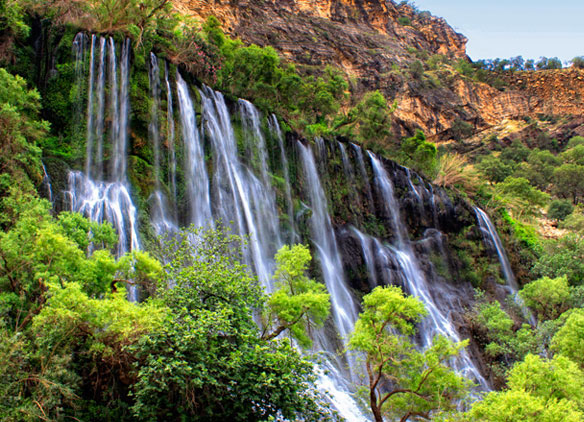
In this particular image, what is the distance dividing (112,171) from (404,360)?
1199 cm

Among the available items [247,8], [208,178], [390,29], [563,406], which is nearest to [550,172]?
[390,29]

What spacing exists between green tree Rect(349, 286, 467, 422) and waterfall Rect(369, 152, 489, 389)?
328 inches

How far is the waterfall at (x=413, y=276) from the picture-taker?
21.3 m

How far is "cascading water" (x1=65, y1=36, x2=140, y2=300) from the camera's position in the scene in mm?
14445

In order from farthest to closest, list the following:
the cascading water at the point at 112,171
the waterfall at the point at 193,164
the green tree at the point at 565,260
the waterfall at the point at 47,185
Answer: the green tree at the point at 565,260
the waterfall at the point at 193,164
the cascading water at the point at 112,171
the waterfall at the point at 47,185

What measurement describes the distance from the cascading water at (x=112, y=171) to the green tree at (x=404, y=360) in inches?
267

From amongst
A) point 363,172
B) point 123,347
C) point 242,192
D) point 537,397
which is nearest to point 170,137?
point 242,192

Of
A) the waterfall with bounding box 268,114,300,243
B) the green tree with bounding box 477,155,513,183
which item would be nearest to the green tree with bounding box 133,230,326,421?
the waterfall with bounding box 268,114,300,243

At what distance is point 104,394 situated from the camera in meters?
8.33

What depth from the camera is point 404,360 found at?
36.6 ft

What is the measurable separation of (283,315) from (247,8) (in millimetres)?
47181

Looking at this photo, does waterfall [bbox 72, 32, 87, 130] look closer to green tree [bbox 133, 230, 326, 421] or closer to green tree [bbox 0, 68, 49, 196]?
green tree [bbox 0, 68, 49, 196]

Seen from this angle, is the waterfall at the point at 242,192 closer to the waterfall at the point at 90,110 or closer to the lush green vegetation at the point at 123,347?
the waterfall at the point at 90,110

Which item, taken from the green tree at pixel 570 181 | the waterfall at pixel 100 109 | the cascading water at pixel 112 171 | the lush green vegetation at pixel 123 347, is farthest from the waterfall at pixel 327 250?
the green tree at pixel 570 181
